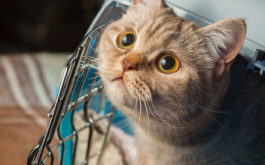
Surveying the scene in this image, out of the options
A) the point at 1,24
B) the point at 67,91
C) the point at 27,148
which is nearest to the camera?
the point at 67,91

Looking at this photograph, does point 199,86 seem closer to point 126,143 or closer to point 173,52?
point 173,52

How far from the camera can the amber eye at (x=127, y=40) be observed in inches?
22.5

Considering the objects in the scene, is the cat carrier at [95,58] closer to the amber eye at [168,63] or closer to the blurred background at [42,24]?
the amber eye at [168,63]

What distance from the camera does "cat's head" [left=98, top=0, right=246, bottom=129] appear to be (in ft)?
1.71

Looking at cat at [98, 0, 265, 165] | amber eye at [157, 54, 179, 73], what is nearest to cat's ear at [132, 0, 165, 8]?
cat at [98, 0, 265, 165]

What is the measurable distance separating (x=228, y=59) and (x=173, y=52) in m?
0.09

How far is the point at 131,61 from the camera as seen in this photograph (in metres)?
0.51

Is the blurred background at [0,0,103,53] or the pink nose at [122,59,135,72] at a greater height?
the pink nose at [122,59,135,72]

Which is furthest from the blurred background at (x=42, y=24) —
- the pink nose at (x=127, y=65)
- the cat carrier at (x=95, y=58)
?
the pink nose at (x=127, y=65)

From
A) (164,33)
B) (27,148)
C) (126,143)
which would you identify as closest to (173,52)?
(164,33)

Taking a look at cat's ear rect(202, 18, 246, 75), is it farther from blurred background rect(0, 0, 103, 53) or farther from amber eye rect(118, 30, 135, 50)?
blurred background rect(0, 0, 103, 53)

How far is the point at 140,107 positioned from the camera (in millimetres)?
538

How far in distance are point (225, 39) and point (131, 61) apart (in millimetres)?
153

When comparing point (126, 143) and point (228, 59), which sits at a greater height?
point (228, 59)
